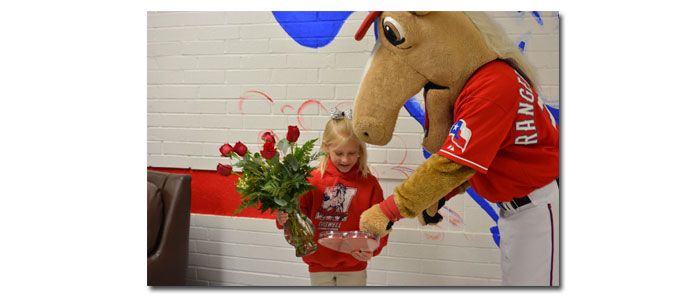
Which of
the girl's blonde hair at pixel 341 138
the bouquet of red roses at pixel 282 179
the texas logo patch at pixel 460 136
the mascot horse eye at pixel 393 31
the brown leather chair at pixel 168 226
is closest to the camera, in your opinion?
the texas logo patch at pixel 460 136

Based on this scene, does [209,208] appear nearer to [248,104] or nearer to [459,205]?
[248,104]

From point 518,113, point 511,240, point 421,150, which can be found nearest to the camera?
point 518,113

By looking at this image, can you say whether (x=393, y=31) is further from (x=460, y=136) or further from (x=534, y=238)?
(x=534, y=238)

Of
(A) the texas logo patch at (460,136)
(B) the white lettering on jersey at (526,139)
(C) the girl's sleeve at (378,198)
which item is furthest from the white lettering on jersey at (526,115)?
(C) the girl's sleeve at (378,198)

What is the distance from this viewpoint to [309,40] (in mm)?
2510

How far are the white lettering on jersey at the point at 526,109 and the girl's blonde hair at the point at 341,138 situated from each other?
592 millimetres

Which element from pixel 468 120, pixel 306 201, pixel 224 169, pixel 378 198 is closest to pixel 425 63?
pixel 468 120

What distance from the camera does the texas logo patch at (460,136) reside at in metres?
2.03

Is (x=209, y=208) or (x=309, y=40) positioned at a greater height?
(x=309, y=40)

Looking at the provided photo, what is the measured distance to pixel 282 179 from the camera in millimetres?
2277

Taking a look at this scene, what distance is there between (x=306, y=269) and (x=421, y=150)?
656 mm

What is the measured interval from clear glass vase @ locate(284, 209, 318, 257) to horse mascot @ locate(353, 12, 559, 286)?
0.24 m

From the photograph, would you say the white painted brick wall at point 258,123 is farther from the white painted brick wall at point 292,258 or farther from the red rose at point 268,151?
the red rose at point 268,151
